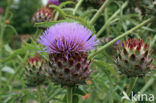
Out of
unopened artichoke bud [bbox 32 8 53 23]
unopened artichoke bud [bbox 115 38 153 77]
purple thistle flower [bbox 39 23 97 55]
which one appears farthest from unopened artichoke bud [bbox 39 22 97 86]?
unopened artichoke bud [bbox 32 8 53 23]

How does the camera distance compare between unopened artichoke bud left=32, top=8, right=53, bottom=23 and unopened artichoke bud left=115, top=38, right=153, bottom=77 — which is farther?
unopened artichoke bud left=32, top=8, right=53, bottom=23

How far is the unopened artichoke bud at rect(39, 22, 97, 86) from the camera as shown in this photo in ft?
3.00

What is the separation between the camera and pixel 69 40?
94 cm

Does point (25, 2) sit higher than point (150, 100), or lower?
higher

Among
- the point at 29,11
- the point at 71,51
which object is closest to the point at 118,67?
the point at 71,51

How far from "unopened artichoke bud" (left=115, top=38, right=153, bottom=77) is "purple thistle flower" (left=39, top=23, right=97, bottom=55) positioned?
7.6 inches

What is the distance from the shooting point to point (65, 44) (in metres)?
0.93

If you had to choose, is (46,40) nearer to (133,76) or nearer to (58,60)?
(58,60)

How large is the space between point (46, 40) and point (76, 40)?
0.39ft

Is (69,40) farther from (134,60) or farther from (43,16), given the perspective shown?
(43,16)

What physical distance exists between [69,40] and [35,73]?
478 mm

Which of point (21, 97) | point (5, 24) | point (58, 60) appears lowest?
point (21, 97)
